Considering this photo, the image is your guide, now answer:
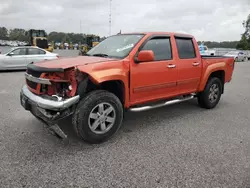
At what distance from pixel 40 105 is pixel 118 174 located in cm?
148

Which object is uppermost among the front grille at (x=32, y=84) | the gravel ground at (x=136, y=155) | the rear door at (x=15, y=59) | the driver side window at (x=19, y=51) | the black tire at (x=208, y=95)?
the driver side window at (x=19, y=51)

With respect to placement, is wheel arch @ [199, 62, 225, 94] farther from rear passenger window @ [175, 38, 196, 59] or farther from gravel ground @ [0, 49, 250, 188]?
gravel ground @ [0, 49, 250, 188]

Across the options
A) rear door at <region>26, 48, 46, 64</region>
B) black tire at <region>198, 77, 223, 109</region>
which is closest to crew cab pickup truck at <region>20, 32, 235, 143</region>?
black tire at <region>198, 77, 223, 109</region>

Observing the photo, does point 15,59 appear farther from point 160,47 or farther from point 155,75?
point 155,75

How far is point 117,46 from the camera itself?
171 inches

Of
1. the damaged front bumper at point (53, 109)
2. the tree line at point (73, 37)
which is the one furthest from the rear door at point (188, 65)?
the tree line at point (73, 37)

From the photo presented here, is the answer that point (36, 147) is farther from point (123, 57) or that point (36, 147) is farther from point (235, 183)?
point (235, 183)

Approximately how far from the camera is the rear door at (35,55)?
466 inches

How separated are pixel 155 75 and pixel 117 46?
0.94 metres

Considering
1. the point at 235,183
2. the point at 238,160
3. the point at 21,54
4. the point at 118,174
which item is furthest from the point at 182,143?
the point at 21,54

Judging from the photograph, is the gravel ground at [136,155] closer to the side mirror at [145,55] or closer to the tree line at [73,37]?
the side mirror at [145,55]

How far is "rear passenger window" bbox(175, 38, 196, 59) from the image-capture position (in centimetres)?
477

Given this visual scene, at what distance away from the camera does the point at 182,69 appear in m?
4.67

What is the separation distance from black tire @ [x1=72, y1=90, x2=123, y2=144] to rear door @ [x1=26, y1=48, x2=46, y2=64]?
9.64m
